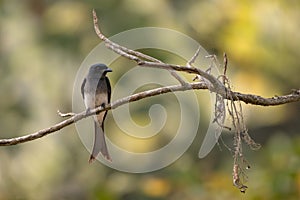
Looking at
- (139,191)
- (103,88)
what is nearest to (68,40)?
(139,191)

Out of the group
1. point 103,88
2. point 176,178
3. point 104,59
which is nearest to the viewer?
point 103,88

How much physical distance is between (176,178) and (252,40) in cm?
267

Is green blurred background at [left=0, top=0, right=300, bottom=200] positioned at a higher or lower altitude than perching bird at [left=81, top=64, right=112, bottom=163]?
higher

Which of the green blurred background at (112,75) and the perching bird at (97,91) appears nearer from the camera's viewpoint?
the perching bird at (97,91)

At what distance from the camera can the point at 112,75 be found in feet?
38.5

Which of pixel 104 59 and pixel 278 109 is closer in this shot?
pixel 104 59

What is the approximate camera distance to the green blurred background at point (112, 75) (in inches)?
436

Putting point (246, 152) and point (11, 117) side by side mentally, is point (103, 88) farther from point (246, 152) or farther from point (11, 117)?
point (11, 117)

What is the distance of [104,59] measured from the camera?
36.9 ft

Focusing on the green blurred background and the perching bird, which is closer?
the perching bird

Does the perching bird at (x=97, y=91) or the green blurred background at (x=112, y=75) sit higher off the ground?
the green blurred background at (x=112, y=75)

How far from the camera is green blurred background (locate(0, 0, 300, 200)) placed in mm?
11078

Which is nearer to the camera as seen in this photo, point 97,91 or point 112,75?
point 97,91

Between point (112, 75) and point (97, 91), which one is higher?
point (112, 75)
